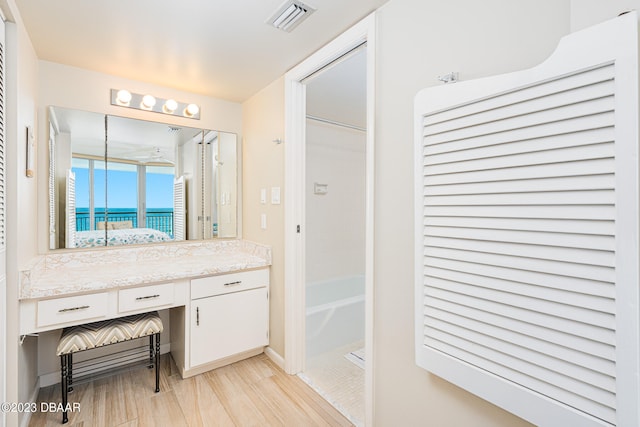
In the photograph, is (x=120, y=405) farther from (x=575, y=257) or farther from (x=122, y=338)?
(x=575, y=257)

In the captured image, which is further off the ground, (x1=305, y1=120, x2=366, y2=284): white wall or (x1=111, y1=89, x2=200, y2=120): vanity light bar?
(x1=111, y1=89, x2=200, y2=120): vanity light bar

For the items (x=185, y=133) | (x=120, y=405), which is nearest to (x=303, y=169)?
(x=185, y=133)

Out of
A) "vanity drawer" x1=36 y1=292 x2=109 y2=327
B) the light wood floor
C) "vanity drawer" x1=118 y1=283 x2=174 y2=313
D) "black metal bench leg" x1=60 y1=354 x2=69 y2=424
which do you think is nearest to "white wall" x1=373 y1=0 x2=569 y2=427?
the light wood floor

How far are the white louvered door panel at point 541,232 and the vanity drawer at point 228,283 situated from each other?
154 cm

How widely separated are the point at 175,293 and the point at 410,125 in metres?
1.84

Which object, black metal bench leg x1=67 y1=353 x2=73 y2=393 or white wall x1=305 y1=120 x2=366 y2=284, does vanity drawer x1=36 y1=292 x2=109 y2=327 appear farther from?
white wall x1=305 y1=120 x2=366 y2=284

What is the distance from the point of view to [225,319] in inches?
89.9

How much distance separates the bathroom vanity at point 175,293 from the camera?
1.72m

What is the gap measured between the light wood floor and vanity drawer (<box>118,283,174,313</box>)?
0.60 metres

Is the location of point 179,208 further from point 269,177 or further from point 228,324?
point 228,324

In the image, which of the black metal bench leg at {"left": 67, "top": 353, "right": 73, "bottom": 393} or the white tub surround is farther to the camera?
the black metal bench leg at {"left": 67, "top": 353, "right": 73, "bottom": 393}

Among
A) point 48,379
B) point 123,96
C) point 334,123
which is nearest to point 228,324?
point 48,379

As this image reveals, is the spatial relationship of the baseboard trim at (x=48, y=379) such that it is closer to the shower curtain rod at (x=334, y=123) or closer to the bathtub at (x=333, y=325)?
the bathtub at (x=333, y=325)

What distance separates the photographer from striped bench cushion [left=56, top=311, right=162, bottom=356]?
178cm
